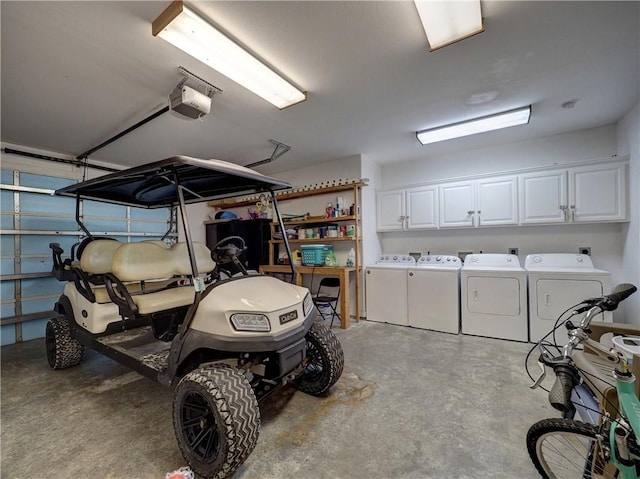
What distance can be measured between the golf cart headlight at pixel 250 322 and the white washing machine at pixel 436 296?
9.80 ft

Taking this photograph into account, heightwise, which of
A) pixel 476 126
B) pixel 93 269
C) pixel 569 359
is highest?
pixel 476 126

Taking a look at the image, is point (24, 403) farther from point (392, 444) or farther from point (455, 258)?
point (455, 258)

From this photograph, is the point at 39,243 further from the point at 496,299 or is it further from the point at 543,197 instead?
the point at 543,197

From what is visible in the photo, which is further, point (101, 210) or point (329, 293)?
point (329, 293)

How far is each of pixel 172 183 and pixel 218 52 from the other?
1.09 metres

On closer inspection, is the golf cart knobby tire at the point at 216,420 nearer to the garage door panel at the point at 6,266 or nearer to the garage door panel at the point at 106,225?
the garage door panel at the point at 6,266

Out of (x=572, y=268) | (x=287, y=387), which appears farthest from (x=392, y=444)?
(x=572, y=268)

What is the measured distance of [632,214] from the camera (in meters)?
3.12

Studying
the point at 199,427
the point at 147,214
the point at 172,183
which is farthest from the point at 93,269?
the point at 147,214

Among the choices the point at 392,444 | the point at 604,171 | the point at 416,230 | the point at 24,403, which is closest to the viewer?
the point at 392,444

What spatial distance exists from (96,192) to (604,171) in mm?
5762

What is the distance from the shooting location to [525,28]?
1.88 metres

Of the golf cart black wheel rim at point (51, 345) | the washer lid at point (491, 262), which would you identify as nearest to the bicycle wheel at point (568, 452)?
the washer lid at point (491, 262)

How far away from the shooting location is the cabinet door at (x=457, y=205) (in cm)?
404
